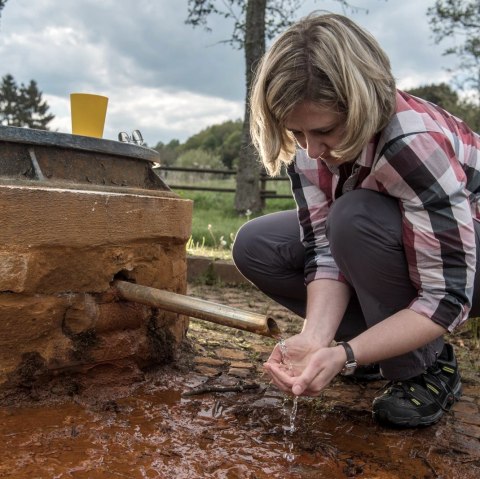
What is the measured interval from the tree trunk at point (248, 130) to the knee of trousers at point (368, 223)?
706cm

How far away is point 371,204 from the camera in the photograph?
1.68 metres

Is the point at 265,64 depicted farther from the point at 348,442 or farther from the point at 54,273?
the point at 348,442

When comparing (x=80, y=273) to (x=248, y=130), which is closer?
(x=80, y=273)

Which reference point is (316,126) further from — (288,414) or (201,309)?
(288,414)

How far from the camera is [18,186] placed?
1.62 meters

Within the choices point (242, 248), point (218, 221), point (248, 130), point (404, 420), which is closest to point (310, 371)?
point (404, 420)

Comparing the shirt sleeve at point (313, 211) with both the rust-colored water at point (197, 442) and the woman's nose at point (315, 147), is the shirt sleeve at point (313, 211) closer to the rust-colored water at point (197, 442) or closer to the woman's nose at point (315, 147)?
the woman's nose at point (315, 147)

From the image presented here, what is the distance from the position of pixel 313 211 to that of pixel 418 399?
0.66 m

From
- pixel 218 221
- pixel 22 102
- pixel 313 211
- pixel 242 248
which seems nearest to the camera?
pixel 313 211

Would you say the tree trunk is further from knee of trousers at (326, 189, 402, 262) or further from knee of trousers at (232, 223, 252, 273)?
knee of trousers at (326, 189, 402, 262)

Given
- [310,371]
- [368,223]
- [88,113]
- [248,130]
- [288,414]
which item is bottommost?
[288,414]

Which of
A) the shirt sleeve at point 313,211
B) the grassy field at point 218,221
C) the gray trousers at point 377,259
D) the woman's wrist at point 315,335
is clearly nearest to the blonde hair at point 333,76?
the gray trousers at point 377,259

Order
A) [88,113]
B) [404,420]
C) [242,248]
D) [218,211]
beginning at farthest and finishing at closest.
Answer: [218,211]
[242,248]
[88,113]
[404,420]

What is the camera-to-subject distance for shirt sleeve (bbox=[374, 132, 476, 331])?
1.48 metres
